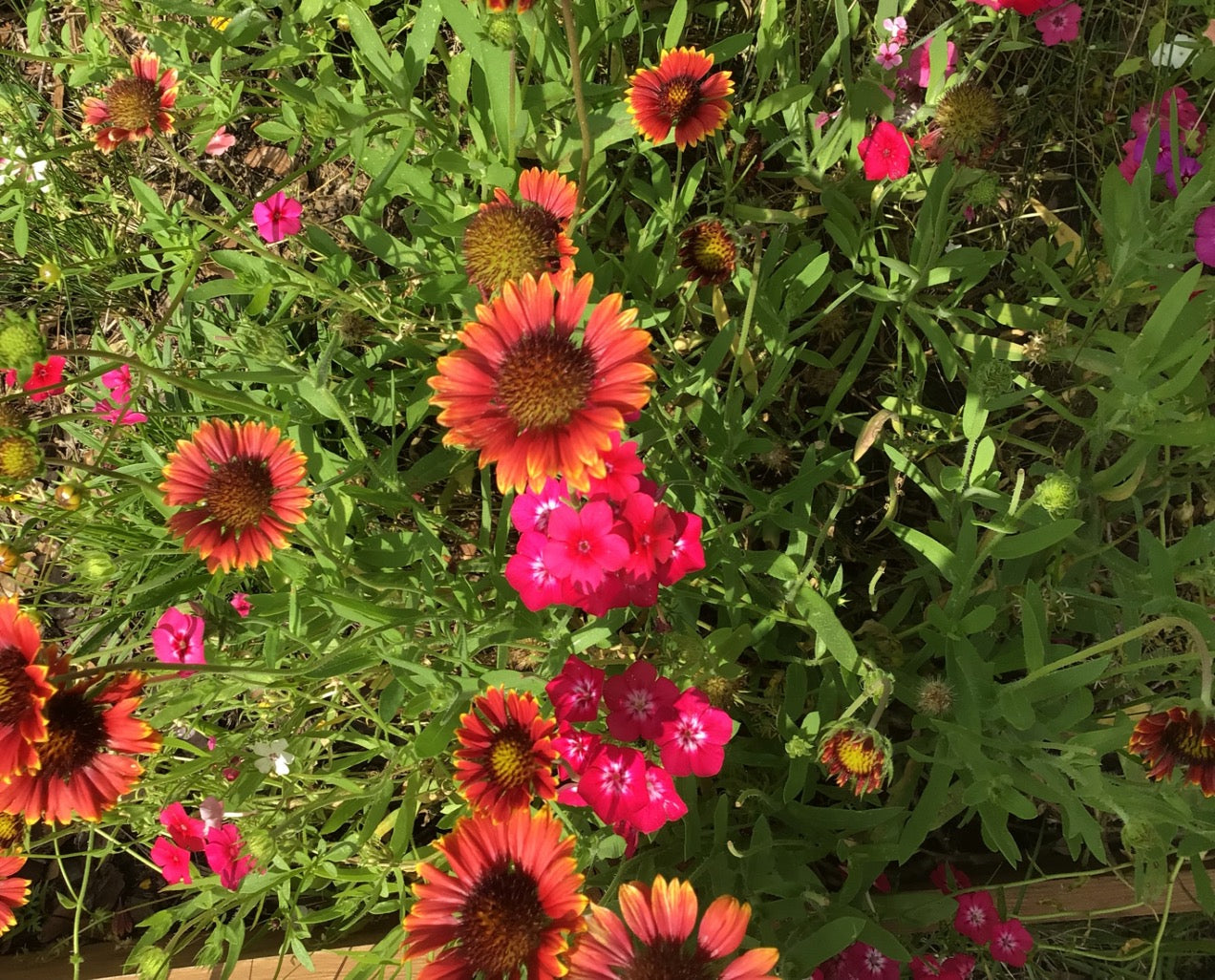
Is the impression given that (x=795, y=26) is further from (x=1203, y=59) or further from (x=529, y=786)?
(x=529, y=786)

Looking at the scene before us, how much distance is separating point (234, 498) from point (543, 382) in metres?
0.70

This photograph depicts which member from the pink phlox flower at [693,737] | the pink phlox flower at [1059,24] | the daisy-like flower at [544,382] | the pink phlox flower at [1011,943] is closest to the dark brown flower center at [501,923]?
the pink phlox flower at [693,737]

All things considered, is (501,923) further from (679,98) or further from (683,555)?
(679,98)

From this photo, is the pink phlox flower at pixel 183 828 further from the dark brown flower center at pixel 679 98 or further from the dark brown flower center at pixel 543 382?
the dark brown flower center at pixel 679 98

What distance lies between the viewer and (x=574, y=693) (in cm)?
150

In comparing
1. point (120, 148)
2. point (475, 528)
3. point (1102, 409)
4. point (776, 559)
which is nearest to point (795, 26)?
point (1102, 409)

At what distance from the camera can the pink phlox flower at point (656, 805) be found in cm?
146

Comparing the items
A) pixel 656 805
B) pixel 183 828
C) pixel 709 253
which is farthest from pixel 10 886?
pixel 709 253

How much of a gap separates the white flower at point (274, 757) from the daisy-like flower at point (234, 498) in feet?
1.61

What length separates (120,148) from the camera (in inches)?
110

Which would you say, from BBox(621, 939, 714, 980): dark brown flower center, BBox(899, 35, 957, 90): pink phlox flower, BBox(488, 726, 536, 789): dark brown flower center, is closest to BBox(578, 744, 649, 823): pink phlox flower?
BBox(488, 726, 536, 789): dark brown flower center

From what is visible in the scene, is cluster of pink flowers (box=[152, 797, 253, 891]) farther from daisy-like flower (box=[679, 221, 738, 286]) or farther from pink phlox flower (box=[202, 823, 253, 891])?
daisy-like flower (box=[679, 221, 738, 286])

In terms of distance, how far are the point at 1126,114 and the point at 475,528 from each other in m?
2.26

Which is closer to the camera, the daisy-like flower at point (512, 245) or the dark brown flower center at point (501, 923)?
the dark brown flower center at point (501, 923)
